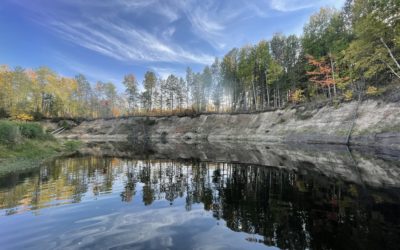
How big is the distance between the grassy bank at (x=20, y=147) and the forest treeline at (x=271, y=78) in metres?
36.0

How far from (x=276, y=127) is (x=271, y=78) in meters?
20.2

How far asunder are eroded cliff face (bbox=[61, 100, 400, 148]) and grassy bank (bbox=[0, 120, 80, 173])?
35449 millimetres

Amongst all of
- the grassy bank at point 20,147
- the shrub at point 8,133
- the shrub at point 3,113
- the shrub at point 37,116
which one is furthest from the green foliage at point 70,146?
the shrub at point 37,116

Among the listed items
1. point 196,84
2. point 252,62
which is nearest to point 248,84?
point 252,62

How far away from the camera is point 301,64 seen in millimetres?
60906

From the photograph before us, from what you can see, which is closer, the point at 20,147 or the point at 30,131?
the point at 20,147

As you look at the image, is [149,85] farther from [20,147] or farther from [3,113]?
[20,147]

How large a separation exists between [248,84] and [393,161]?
59.5m

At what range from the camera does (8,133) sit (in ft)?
74.5

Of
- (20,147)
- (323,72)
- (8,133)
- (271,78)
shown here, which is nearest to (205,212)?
(8,133)

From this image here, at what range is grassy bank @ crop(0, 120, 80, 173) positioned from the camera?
20156 mm

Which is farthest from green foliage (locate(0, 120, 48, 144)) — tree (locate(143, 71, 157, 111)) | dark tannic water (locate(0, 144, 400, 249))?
tree (locate(143, 71, 157, 111))

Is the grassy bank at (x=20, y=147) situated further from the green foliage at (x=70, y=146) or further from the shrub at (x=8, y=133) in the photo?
the green foliage at (x=70, y=146)

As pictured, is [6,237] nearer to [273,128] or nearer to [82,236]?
[82,236]
